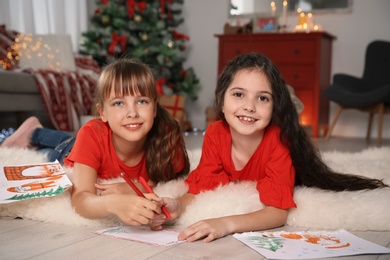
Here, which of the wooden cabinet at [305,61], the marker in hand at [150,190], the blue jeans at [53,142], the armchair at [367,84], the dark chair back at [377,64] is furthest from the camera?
the wooden cabinet at [305,61]

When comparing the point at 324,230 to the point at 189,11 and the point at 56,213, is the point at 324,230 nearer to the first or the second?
the point at 56,213

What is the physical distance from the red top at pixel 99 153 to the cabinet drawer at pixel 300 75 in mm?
2948

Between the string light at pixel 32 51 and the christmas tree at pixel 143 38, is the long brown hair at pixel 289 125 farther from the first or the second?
the christmas tree at pixel 143 38

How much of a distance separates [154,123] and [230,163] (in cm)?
28

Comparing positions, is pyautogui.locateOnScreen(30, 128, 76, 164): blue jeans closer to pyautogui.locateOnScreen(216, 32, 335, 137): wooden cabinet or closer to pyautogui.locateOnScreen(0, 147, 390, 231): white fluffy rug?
pyautogui.locateOnScreen(0, 147, 390, 231): white fluffy rug

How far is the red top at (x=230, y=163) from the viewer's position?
1.33 meters

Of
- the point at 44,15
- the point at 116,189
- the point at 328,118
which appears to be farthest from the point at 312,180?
the point at 44,15

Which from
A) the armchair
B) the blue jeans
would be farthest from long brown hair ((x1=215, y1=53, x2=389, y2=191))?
the armchair

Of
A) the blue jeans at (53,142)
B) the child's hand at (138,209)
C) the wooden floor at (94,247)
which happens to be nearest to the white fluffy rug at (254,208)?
the wooden floor at (94,247)

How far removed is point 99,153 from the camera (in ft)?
4.75

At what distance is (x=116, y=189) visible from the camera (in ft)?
4.21

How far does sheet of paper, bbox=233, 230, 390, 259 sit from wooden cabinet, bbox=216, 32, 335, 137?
303cm

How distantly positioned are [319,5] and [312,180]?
3369mm

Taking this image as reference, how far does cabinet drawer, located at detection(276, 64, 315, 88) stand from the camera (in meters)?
4.23
